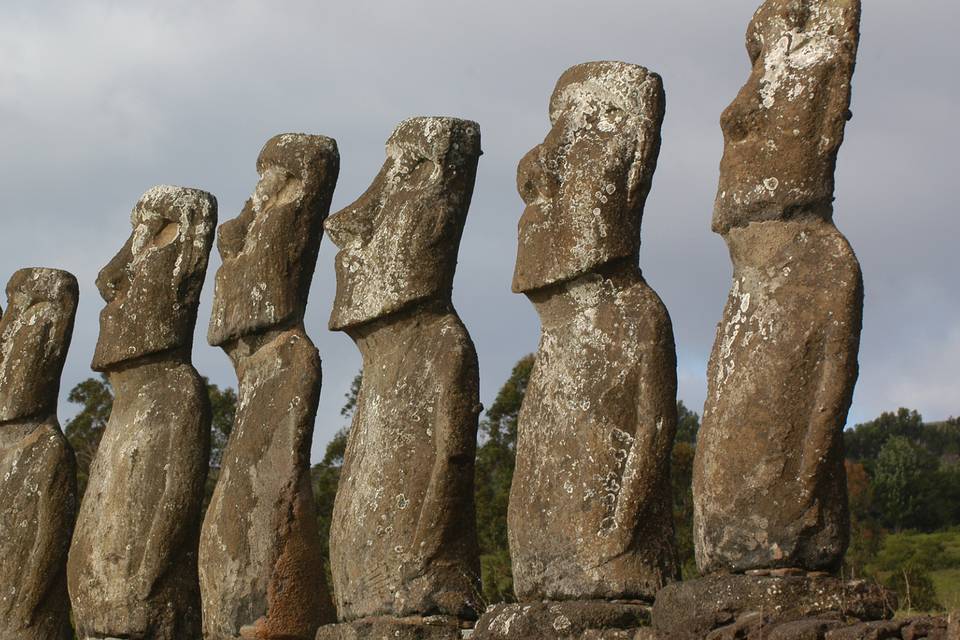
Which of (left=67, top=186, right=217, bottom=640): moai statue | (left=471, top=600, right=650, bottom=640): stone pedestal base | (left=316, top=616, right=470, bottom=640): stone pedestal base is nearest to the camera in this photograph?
(left=471, top=600, right=650, bottom=640): stone pedestal base

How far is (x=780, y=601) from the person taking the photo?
850cm

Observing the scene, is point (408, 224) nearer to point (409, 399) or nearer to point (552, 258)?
point (409, 399)

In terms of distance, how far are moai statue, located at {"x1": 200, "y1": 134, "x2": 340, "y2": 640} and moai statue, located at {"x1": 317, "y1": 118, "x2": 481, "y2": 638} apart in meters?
0.68

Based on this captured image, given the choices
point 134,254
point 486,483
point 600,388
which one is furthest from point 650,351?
point 486,483

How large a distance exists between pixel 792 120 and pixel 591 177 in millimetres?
1412

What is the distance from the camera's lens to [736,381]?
902cm

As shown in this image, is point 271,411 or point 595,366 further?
point 271,411

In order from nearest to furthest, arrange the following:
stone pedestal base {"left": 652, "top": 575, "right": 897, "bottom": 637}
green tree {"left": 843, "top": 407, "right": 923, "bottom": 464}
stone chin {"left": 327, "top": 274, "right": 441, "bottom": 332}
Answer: stone pedestal base {"left": 652, "top": 575, "right": 897, "bottom": 637} → stone chin {"left": 327, "top": 274, "right": 441, "bottom": 332} → green tree {"left": 843, "top": 407, "right": 923, "bottom": 464}

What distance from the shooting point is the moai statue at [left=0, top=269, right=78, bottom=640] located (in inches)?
566

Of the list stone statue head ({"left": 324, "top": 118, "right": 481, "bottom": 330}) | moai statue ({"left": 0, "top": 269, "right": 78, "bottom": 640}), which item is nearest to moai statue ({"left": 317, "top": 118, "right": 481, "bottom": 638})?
stone statue head ({"left": 324, "top": 118, "right": 481, "bottom": 330})

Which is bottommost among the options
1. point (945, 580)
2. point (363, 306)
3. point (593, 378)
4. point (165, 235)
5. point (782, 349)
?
point (945, 580)

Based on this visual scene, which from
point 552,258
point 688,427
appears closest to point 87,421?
point 688,427

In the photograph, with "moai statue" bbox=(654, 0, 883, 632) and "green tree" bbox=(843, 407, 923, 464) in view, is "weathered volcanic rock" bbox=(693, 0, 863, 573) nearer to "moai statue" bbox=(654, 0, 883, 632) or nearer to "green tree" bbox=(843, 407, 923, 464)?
"moai statue" bbox=(654, 0, 883, 632)

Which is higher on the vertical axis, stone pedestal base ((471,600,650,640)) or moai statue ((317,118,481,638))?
moai statue ((317,118,481,638))
